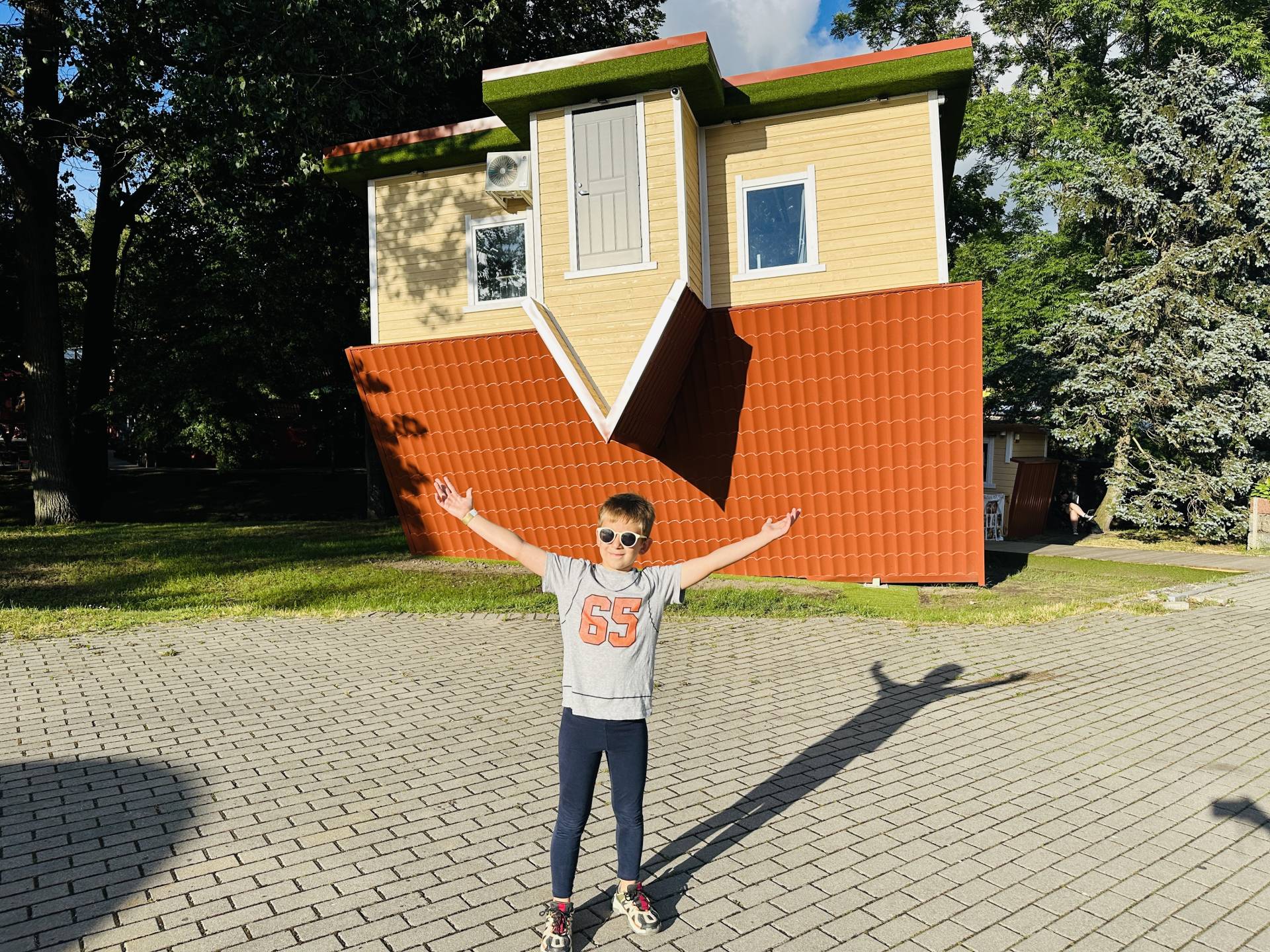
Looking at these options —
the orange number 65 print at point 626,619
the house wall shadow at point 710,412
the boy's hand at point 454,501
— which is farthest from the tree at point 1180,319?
the boy's hand at point 454,501

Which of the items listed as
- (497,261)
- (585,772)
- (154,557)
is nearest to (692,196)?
(497,261)

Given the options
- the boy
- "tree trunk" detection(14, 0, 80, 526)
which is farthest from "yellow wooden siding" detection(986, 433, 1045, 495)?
"tree trunk" detection(14, 0, 80, 526)

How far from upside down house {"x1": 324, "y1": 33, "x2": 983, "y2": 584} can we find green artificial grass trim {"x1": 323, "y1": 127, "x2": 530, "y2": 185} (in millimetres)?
43

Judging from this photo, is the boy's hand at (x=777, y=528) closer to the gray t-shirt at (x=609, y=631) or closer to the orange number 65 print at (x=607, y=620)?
the gray t-shirt at (x=609, y=631)

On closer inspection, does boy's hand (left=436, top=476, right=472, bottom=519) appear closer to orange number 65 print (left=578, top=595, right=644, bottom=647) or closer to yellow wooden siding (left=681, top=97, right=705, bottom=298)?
orange number 65 print (left=578, top=595, right=644, bottom=647)

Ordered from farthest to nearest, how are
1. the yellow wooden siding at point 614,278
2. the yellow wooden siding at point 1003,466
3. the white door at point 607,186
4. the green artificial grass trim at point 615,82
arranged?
the yellow wooden siding at point 1003,466
the white door at point 607,186
the yellow wooden siding at point 614,278
the green artificial grass trim at point 615,82

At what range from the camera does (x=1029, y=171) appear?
2461cm

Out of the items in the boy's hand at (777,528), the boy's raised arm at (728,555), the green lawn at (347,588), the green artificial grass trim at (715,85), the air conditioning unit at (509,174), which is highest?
the green artificial grass trim at (715,85)

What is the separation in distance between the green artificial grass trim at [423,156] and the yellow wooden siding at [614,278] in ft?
4.22

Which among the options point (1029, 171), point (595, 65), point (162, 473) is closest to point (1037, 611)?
point (595, 65)

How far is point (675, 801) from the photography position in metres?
5.00

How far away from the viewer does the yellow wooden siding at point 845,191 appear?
12.0m

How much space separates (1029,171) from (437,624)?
2238cm

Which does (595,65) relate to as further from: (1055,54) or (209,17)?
(1055,54)
